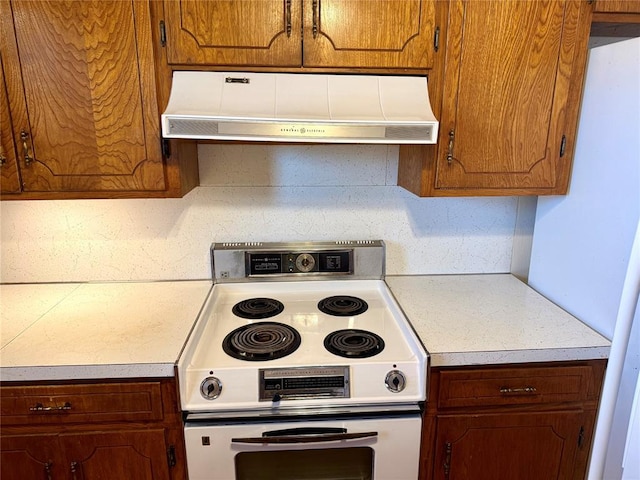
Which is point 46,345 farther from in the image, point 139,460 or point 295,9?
point 295,9

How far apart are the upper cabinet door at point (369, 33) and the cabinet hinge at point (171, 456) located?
1247 mm

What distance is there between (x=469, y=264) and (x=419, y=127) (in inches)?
33.7

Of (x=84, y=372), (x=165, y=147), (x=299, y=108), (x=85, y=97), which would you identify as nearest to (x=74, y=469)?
(x=84, y=372)

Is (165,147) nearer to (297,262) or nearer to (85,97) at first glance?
(85,97)

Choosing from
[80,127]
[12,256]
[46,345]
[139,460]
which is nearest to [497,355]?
[139,460]

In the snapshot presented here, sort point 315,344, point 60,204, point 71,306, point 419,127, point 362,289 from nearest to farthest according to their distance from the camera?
point 419,127
point 315,344
point 71,306
point 60,204
point 362,289

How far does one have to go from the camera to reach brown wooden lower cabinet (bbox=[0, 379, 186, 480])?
3.79 ft

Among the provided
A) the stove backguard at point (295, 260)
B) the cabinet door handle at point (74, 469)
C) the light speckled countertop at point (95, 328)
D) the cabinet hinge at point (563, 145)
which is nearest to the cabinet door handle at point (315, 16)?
the stove backguard at point (295, 260)

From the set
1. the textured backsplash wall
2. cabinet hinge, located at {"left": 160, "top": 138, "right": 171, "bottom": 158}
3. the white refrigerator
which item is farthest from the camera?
the textured backsplash wall

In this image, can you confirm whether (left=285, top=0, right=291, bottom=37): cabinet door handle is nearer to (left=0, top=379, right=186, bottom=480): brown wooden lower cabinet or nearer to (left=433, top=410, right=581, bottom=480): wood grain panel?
(left=0, top=379, right=186, bottom=480): brown wooden lower cabinet

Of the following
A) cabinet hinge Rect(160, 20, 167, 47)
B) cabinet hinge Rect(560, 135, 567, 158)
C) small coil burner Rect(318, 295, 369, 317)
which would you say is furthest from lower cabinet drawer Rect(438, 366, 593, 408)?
cabinet hinge Rect(160, 20, 167, 47)

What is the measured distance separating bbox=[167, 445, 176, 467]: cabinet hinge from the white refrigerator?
3.61ft

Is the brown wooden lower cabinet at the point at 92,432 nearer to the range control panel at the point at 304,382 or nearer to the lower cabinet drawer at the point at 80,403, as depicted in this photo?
the lower cabinet drawer at the point at 80,403

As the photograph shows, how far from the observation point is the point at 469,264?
5.95 feet
